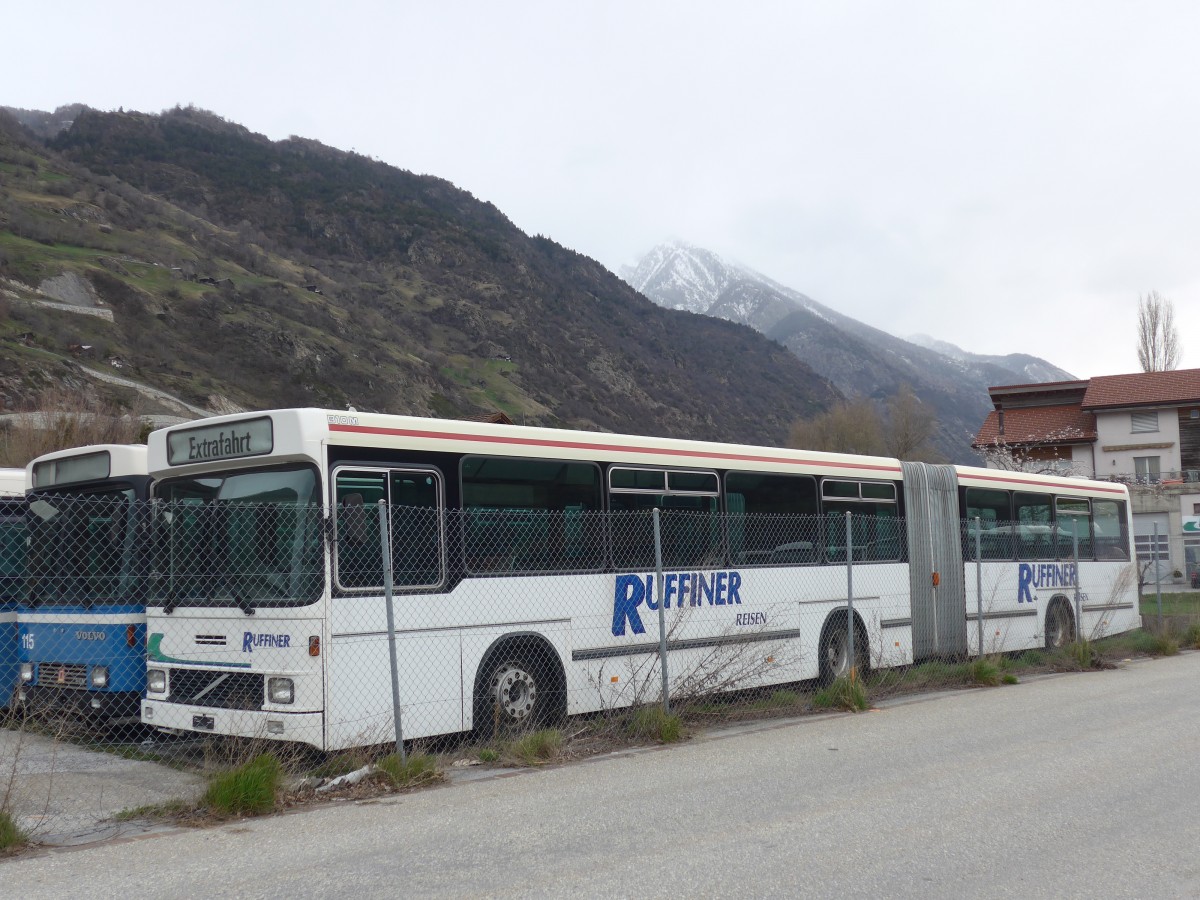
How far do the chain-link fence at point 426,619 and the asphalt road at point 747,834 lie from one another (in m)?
1.00

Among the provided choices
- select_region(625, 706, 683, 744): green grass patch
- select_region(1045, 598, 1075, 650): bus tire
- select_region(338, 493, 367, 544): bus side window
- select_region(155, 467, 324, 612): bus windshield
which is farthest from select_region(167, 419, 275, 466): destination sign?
select_region(1045, 598, 1075, 650): bus tire

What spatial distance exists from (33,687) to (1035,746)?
915cm

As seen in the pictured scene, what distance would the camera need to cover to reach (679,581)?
11117mm

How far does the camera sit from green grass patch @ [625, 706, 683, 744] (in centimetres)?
985

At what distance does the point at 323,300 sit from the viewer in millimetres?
97625

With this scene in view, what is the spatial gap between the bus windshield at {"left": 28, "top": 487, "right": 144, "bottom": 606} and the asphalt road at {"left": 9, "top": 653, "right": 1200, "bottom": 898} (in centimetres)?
376

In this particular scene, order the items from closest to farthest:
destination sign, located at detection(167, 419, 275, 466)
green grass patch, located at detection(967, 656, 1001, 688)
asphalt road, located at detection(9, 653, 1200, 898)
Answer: asphalt road, located at detection(9, 653, 1200, 898) → destination sign, located at detection(167, 419, 275, 466) → green grass patch, located at detection(967, 656, 1001, 688)


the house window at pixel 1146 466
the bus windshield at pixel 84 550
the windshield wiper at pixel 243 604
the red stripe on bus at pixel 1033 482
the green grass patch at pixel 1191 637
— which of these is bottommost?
the green grass patch at pixel 1191 637

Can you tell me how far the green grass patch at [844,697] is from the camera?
11703 millimetres

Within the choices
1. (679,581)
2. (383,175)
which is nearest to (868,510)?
(679,581)

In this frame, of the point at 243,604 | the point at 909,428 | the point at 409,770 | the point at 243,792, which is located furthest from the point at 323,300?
the point at 243,792

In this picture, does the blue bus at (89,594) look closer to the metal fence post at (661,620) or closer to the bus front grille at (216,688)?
the bus front grille at (216,688)

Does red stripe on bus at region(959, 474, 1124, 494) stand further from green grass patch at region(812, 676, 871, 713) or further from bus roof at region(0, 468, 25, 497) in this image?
bus roof at region(0, 468, 25, 497)

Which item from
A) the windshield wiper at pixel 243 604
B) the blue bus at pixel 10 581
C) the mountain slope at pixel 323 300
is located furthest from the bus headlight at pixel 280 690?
the mountain slope at pixel 323 300
